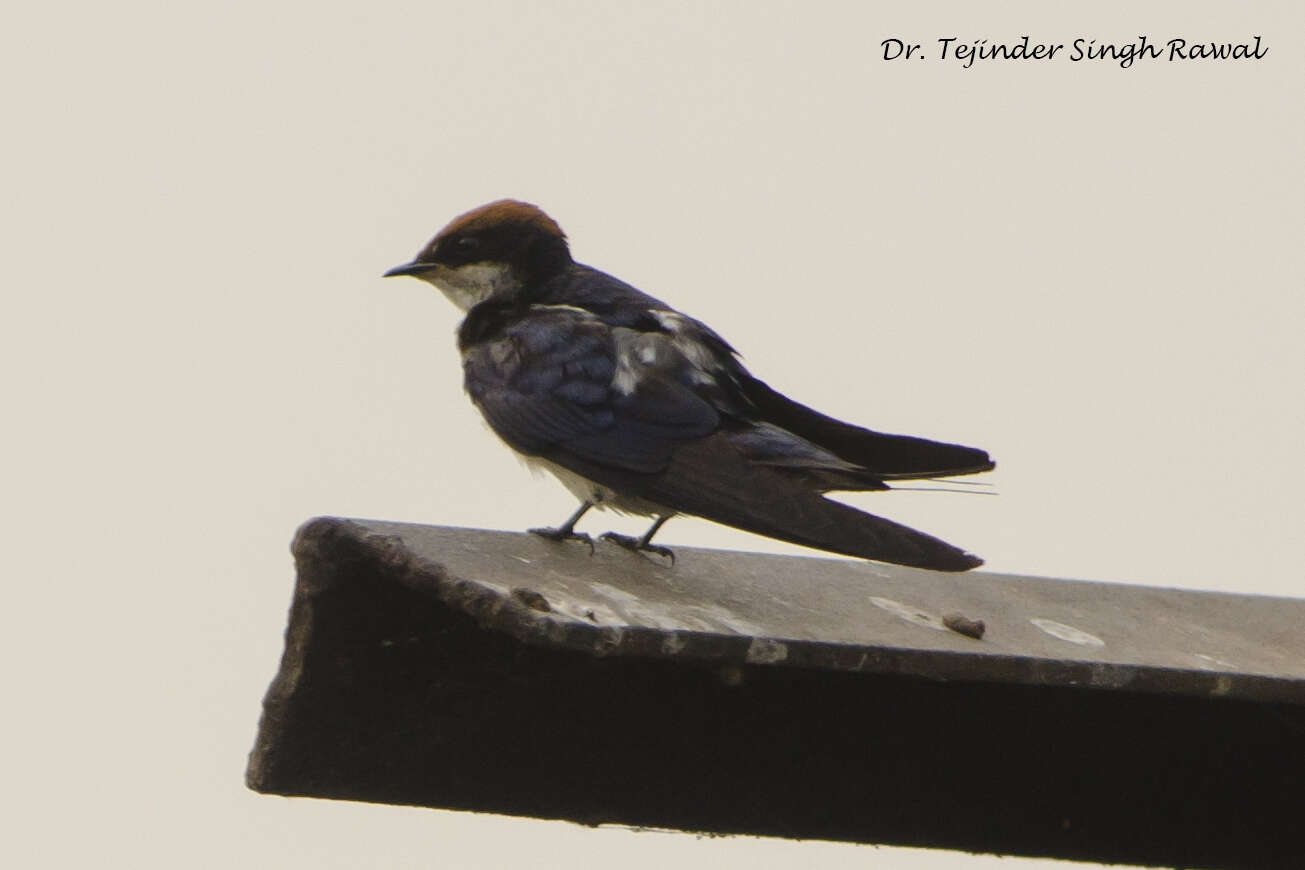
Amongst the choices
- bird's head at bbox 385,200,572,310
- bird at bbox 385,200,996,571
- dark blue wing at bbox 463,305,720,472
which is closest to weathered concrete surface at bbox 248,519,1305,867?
bird at bbox 385,200,996,571

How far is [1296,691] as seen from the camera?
2545 mm

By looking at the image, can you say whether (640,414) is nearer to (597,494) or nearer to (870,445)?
(597,494)

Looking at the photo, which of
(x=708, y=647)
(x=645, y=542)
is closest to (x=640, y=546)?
(x=645, y=542)

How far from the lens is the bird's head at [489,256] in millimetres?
4223

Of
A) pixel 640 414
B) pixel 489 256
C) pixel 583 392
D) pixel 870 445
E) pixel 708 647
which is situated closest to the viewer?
pixel 708 647

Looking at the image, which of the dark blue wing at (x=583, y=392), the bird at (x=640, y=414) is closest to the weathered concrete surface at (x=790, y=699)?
the bird at (x=640, y=414)

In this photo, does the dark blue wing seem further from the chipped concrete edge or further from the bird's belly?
the chipped concrete edge

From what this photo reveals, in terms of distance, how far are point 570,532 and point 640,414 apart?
0.23 meters

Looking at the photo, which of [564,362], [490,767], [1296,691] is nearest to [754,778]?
[490,767]

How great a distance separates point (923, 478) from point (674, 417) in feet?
1.42

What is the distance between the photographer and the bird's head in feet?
13.9

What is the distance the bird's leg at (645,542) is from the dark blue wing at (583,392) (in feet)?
0.37

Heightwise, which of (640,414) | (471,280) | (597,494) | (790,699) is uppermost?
(471,280)

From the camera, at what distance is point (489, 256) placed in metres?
4.24
